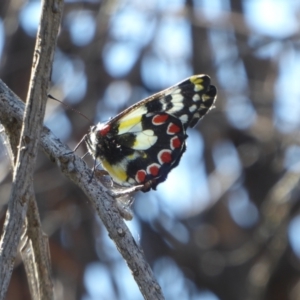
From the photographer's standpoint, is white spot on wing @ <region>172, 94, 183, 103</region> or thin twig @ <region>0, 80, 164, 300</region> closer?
thin twig @ <region>0, 80, 164, 300</region>

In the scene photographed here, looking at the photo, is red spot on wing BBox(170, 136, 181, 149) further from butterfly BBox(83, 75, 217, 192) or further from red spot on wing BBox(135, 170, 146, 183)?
red spot on wing BBox(135, 170, 146, 183)

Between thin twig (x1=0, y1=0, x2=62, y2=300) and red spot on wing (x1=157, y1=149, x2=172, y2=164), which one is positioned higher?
thin twig (x1=0, y1=0, x2=62, y2=300)

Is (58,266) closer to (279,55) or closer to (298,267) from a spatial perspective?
(298,267)

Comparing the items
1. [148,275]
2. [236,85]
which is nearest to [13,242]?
[148,275]

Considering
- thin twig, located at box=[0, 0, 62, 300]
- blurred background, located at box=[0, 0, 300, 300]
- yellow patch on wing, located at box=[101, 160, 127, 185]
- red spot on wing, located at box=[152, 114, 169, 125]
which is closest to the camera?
thin twig, located at box=[0, 0, 62, 300]

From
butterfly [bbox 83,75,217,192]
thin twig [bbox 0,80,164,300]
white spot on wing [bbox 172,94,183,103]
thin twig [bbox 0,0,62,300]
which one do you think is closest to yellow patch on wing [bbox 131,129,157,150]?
butterfly [bbox 83,75,217,192]

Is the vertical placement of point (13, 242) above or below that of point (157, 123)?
above

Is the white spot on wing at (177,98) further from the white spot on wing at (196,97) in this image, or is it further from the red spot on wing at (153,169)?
the red spot on wing at (153,169)

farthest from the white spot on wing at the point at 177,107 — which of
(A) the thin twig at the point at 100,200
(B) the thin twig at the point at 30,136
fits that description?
(B) the thin twig at the point at 30,136
